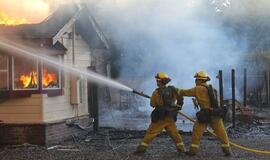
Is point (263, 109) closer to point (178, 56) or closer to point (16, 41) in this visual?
point (178, 56)

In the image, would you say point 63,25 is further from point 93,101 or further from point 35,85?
point 93,101

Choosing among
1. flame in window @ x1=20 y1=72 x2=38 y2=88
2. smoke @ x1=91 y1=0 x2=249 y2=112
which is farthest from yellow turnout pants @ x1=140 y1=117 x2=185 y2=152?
smoke @ x1=91 y1=0 x2=249 y2=112

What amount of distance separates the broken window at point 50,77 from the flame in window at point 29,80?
0.74 ft

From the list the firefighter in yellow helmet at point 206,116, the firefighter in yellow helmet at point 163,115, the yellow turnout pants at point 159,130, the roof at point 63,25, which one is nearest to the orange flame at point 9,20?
the roof at point 63,25

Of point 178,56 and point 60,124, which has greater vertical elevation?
point 178,56

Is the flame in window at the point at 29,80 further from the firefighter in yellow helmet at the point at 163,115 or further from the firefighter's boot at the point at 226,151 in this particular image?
the firefighter's boot at the point at 226,151

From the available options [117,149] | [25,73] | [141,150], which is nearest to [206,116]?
[141,150]

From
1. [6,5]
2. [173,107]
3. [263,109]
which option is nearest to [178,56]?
[263,109]

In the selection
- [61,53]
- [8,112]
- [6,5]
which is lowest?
[8,112]

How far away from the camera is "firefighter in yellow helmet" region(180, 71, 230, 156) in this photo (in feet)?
32.5

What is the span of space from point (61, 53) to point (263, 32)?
54.5 feet

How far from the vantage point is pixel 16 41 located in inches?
448

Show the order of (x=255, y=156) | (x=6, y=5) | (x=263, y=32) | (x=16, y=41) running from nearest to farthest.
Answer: (x=255, y=156)
(x=16, y=41)
(x=6, y=5)
(x=263, y=32)

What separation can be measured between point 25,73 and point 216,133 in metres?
4.77
